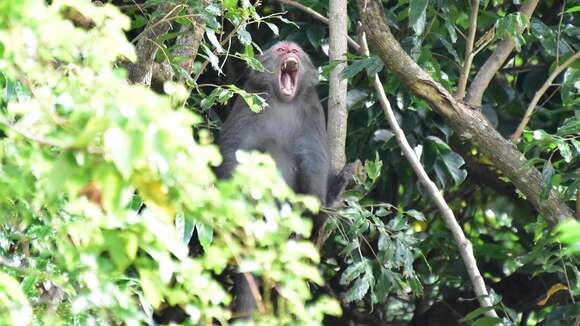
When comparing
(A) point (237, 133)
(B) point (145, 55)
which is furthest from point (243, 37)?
(A) point (237, 133)

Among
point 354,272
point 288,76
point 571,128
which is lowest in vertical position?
point 354,272

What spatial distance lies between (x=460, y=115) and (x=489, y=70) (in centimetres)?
63

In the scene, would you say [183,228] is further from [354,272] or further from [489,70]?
[489,70]

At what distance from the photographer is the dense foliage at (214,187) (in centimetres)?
232

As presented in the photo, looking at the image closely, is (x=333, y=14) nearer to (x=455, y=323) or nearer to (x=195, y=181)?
(x=455, y=323)

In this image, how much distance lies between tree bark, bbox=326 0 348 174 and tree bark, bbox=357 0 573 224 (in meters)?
0.47

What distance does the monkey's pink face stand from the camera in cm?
684

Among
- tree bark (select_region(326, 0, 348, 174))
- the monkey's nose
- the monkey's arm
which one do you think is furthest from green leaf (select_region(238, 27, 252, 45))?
the monkey's nose

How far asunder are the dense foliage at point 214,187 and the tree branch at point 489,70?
0.92ft

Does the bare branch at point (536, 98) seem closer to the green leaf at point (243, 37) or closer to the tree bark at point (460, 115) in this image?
the tree bark at point (460, 115)

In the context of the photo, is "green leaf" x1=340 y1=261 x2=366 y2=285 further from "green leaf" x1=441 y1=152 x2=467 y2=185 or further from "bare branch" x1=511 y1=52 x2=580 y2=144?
"green leaf" x1=441 y1=152 x2=467 y2=185

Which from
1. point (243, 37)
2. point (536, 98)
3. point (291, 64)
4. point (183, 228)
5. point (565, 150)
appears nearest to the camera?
point (183, 228)

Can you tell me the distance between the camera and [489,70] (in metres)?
5.80

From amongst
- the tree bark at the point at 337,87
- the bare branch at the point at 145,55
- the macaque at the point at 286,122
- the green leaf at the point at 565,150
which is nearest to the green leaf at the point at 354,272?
the tree bark at the point at 337,87
